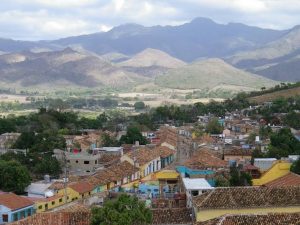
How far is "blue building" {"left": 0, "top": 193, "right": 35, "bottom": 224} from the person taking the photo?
30.4 metres

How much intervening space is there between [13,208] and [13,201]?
78 cm

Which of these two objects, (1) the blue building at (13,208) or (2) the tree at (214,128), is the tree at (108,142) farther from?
(1) the blue building at (13,208)

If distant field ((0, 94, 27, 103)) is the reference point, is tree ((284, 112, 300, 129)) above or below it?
above

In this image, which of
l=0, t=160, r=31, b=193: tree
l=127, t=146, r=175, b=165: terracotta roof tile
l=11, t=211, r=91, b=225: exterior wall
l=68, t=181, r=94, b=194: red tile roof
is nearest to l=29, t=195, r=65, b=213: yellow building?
l=68, t=181, r=94, b=194: red tile roof

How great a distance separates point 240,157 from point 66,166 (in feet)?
42.6

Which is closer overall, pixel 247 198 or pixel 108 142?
pixel 247 198

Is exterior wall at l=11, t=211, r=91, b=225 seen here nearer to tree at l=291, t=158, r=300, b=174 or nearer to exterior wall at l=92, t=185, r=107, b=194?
exterior wall at l=92, t=185, r=107, b=194

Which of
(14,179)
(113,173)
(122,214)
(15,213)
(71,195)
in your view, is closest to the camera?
(122,214)

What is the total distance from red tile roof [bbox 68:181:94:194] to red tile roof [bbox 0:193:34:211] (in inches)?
145

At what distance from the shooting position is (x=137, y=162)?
42.3 meters

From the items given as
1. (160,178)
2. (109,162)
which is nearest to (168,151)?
(109,162)

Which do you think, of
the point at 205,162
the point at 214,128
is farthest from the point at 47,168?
the point at 214,128

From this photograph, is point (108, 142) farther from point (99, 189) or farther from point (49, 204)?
point (49, 204)

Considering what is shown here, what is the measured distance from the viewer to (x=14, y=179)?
1432 inches
